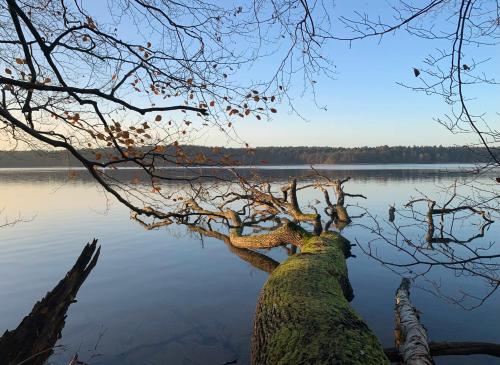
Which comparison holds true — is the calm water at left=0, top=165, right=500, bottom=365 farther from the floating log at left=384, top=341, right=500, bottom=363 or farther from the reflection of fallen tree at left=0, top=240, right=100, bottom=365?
the reflection of fallen tree at left=0, top=240, right=100, bottom=365

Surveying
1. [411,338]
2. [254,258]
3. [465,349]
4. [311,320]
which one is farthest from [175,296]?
[465,349]

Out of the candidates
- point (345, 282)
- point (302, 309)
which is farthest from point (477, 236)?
point (302, 309)

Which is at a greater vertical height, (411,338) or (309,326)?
(309,326)

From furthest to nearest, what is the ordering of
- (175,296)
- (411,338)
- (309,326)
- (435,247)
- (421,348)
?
(435,247)
(175,296)
(411,338)
(421,348)
(309,326)

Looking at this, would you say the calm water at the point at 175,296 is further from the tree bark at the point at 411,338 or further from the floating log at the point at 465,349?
the floating log at the point at 465,349

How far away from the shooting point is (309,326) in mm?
4469

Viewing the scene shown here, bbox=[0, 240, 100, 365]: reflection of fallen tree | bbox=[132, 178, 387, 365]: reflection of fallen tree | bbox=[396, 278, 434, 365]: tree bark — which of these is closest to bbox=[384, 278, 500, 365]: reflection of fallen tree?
bbox=[396, 278, 434, 365]: tree bark

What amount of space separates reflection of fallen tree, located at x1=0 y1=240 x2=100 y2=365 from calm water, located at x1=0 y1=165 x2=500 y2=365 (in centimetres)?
199

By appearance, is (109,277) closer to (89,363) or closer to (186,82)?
(89,363)

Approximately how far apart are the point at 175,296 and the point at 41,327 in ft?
16.4

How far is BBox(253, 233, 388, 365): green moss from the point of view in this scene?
12.7 ft

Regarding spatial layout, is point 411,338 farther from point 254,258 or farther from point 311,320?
point 254,258

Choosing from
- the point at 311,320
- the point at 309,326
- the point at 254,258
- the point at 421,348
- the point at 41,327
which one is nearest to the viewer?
the point at 41,327

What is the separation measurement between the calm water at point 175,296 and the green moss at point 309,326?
3.21 ft
